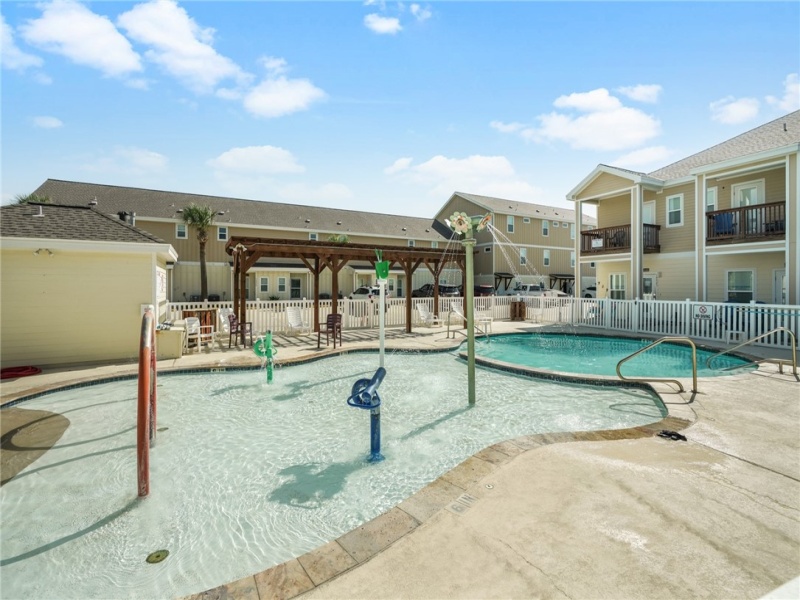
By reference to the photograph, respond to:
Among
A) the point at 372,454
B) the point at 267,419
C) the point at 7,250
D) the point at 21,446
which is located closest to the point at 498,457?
the point at 372,454

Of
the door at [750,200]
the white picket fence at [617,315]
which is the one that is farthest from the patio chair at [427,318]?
the door at [750,200]

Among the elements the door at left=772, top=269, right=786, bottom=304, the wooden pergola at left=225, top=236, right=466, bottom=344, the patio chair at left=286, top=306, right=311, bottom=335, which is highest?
the wooden pergola at left=225, top=236, right=466, bottom=344

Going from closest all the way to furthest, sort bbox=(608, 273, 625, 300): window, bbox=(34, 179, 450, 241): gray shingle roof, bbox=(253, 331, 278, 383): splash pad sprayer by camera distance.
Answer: bbox=(253, 331, 278, 383): splash pad sprayer
bbox=(608, 273, 625, 300): window
bbox=(34, 179, 450, 241): gray shingle roof

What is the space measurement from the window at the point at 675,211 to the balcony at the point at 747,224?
196 cm

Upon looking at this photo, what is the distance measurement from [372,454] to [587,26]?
10.8m

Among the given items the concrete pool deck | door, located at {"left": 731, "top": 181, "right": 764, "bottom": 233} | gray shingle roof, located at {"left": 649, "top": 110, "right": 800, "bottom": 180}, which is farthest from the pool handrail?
gray shingle roof, located at {"left": 649, "top": 110, "right": 800, "bottom": 180}

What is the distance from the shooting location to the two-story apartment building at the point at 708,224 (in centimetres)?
1352

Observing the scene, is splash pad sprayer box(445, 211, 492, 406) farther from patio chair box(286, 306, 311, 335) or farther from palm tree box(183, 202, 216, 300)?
palm tree box(183, 202, 216, 300)

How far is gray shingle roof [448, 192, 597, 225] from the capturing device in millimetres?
33562

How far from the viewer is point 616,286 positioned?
795 inches

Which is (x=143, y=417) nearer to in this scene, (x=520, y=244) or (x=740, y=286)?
(x=740, y=286)

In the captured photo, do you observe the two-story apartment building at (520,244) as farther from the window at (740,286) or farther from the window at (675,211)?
the window at (740,286)

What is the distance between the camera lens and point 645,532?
2.72 m

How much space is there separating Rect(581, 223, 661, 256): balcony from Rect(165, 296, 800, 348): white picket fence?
3.90 m
